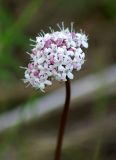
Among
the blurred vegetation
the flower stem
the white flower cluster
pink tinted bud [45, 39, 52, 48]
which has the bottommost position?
the flower stem

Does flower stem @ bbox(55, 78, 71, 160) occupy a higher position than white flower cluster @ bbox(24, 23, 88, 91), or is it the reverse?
white flower cluster @ bbox(24, 23, 88, 91)

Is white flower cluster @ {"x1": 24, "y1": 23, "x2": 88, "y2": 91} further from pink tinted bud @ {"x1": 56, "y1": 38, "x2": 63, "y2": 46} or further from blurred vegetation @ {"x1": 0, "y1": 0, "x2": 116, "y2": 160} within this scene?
blurred vegetation @ {"x1": 0, "y1": 0, "x2": 116, "y2": 160}

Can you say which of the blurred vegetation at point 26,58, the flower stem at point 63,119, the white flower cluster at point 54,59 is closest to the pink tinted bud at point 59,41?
the white flower cluster at point 54,59

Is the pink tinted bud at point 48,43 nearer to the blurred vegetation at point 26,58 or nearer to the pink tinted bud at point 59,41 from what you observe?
the pink tinted bud at point 59,41

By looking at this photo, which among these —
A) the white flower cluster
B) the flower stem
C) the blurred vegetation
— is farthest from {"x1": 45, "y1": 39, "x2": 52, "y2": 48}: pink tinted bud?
the blurred vegetation

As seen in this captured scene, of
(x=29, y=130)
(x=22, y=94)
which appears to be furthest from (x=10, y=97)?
(x=29, y=130)

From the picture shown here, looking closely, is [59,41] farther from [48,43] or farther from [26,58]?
[26,58]

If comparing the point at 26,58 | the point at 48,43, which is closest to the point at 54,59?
the point at 48,43
